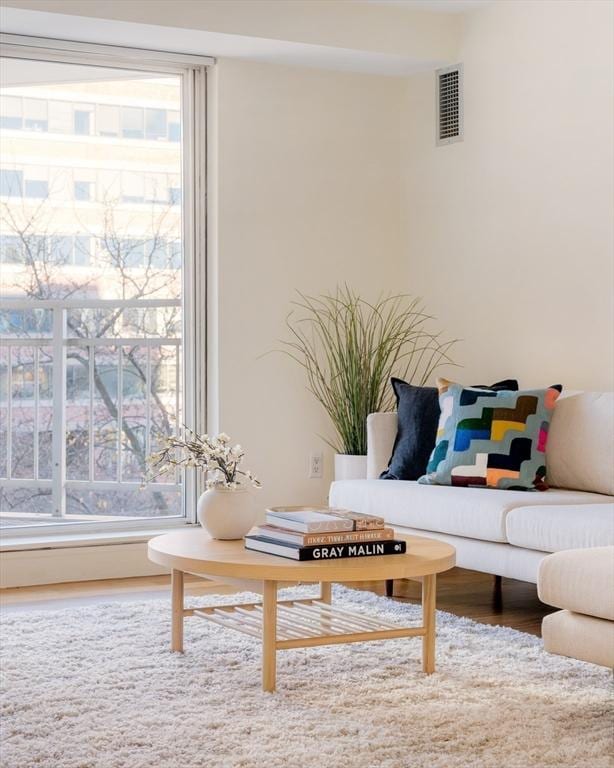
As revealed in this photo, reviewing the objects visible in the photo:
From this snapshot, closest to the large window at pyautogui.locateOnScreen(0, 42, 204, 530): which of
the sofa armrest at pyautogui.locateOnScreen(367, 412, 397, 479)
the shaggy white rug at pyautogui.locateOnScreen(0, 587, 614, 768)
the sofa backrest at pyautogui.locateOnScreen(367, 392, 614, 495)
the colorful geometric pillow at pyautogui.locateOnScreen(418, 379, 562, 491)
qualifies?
the sofa armrest at pyautogui.locateOnScreen(367, 412, 397, 479)

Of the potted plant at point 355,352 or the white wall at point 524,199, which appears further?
the potted plant at point 355,352

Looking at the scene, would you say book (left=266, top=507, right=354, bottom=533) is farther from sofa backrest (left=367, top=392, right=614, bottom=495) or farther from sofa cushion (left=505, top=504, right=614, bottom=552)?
sofa backrest (left=367, top=392, right=614, bottom=495)

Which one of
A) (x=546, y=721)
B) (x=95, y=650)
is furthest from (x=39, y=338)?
(x=546, y=721)

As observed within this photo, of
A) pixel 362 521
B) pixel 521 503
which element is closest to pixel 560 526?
pixel 521 503

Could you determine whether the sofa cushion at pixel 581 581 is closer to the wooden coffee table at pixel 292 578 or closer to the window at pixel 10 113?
the wooden coffee table at pixel 292 578

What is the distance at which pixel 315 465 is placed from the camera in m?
5.51

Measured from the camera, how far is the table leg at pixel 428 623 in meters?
3.13

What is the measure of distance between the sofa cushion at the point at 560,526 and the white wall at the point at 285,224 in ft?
6.22

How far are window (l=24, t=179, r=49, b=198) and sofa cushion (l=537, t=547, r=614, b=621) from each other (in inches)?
130

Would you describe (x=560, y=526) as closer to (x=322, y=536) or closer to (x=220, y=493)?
(x=322, y=536)

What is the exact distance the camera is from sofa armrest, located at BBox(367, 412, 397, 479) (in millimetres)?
4703

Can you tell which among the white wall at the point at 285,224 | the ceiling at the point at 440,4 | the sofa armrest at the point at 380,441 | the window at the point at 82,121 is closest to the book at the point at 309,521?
the sofa armrest at the point at 380,441

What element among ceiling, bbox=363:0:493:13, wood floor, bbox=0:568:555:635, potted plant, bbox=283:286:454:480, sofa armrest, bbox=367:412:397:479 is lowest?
wood floor, bbox=0:568:555:635

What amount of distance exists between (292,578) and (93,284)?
2711mm
